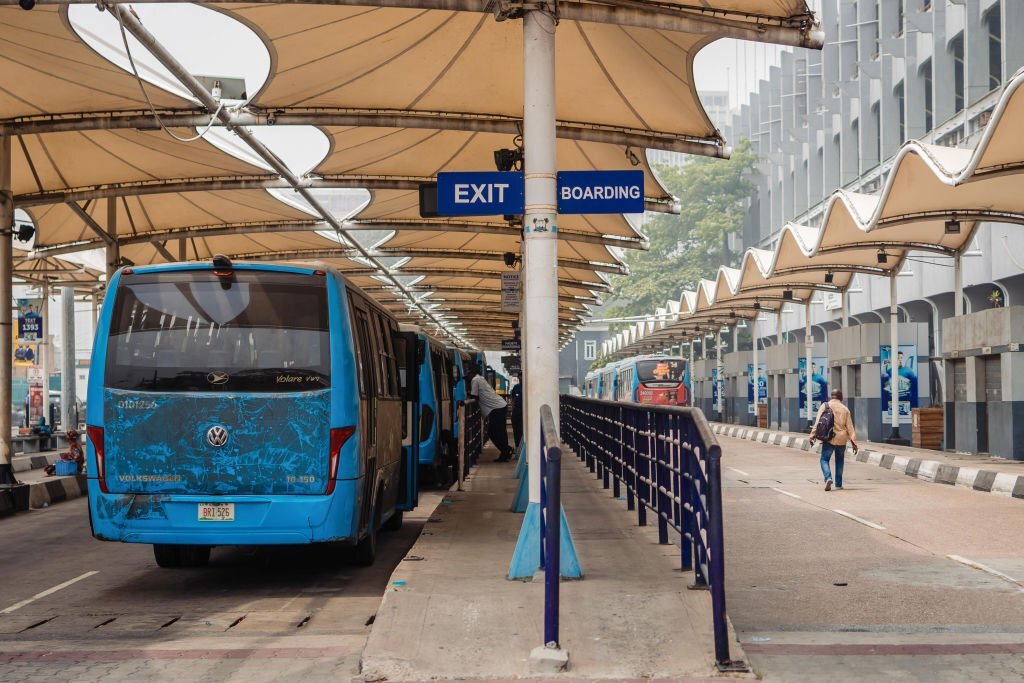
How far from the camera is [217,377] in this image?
370 inches

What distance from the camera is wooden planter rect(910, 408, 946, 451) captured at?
2906 cm

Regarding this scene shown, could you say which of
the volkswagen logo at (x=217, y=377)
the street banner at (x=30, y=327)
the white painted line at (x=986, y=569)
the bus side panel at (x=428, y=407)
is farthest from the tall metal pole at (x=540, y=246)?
the street banner at (x=30, y=327)

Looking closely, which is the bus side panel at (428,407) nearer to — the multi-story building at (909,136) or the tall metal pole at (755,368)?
the multi-story building at (909,136)

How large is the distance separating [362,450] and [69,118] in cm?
840

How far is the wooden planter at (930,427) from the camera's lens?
95.3 feet

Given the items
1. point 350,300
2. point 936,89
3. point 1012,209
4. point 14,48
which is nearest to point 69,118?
point 14,48

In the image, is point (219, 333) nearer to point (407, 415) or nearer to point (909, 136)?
point (407, 415)

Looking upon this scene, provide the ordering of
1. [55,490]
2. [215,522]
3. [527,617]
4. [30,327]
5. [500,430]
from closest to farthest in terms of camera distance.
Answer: [527,617], [215,522], [55,490], [500,430], [30,327]

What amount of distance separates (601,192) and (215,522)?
4063 millimetres

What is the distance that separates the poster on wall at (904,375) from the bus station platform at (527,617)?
22099mm

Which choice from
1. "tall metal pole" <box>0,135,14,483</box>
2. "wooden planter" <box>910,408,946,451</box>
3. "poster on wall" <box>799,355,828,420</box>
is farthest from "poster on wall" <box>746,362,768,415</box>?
"tall metal pole" <box>0,135,14,483</box>

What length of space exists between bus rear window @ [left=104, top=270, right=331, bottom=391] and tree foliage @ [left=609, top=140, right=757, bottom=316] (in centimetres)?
7472

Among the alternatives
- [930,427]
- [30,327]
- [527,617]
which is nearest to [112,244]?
[30,327]

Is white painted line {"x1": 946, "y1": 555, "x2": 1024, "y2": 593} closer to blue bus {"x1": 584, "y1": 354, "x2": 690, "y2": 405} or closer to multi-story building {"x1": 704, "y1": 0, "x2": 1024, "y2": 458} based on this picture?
multi-story building {"x1": 704, "y1": 0, "x2": 1024, "y2": 458}
